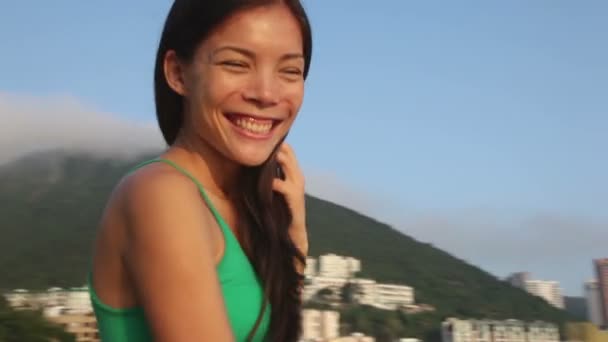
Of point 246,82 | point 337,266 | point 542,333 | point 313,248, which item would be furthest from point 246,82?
point 313,248

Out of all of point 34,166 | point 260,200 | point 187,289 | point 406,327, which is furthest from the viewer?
point 34,166

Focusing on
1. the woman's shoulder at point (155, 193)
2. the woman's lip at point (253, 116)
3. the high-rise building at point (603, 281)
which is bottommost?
the woman's shoulder at point (155, 193)

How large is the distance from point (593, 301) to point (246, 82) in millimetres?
81938

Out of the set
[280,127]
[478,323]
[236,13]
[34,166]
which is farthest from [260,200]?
[34,166]

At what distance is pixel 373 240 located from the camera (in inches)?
2731

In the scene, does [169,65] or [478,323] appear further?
[478,323]

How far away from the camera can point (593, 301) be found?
78.2m

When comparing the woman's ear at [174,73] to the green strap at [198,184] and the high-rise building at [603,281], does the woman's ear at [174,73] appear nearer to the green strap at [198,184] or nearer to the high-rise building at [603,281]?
the green strap at [198,184]

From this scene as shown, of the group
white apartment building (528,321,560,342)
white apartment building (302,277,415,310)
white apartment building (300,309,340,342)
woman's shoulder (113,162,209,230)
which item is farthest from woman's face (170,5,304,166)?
white apartment building (528,321,560,342)

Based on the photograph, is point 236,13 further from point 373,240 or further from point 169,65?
point 373,240

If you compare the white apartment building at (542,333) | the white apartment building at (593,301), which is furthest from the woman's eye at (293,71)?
the white apartment building at (593,301)

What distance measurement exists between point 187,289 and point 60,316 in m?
35.9

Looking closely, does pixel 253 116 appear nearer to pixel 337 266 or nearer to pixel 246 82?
pixel 246 82

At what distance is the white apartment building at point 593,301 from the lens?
75.0 metres
